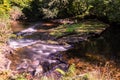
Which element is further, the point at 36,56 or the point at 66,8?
the point at 66,8

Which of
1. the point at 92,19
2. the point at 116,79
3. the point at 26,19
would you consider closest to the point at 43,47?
the point at 116,79

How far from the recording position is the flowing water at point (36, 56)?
599 inches

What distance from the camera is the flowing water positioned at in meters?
15.2

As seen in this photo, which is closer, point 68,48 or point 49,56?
point 49,56

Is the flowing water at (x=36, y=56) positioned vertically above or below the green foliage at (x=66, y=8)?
below

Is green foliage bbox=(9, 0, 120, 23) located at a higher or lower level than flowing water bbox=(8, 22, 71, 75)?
higher

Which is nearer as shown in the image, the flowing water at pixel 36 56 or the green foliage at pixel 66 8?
the flowing water at pixel 36 56

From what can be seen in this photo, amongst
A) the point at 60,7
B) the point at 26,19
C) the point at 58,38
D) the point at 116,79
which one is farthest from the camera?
the point at 26,19

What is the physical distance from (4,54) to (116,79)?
27.4ft

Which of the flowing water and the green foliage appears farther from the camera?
the green foliage

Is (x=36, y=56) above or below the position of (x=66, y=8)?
below

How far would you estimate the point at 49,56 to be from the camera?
18.0 metres

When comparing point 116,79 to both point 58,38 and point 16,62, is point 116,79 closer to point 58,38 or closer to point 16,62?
point 16,62

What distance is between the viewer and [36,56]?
58.8 feet
